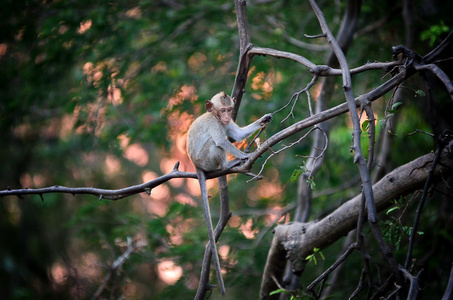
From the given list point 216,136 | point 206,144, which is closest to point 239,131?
point 216,136

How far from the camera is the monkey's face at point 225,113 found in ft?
15.0

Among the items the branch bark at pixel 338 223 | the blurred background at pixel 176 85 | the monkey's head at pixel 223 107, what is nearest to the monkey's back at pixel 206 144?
the monkey's head at pixel 223 107

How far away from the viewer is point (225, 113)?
4613mm

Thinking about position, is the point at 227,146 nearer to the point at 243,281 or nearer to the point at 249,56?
the point at 249,56

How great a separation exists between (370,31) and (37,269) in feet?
30.1

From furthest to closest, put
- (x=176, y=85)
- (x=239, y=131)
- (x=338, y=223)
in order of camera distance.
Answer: (x=176, y=85) < (x=239, y=131) < (x=338, y=223)

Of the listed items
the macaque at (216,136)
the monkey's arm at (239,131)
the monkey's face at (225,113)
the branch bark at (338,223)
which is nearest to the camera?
the branch bark at (338,223)

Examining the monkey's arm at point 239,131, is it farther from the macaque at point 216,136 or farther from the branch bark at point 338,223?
the branch bark at point 338,223

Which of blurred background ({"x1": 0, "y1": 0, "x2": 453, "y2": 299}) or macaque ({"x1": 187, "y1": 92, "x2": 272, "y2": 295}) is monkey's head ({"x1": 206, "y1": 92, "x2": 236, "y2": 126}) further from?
blurred background ({"x1": 0, "y1": 0, "x2": 453, "y2": 299})

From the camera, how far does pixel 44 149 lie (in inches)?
448

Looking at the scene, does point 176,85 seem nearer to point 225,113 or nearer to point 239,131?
point 239,131

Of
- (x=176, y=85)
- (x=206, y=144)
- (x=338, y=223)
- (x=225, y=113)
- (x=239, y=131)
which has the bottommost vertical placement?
(x=338, y=223)

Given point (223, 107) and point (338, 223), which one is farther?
point (223, 107)

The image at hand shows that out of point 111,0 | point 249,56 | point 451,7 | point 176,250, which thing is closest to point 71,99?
point 111,0
